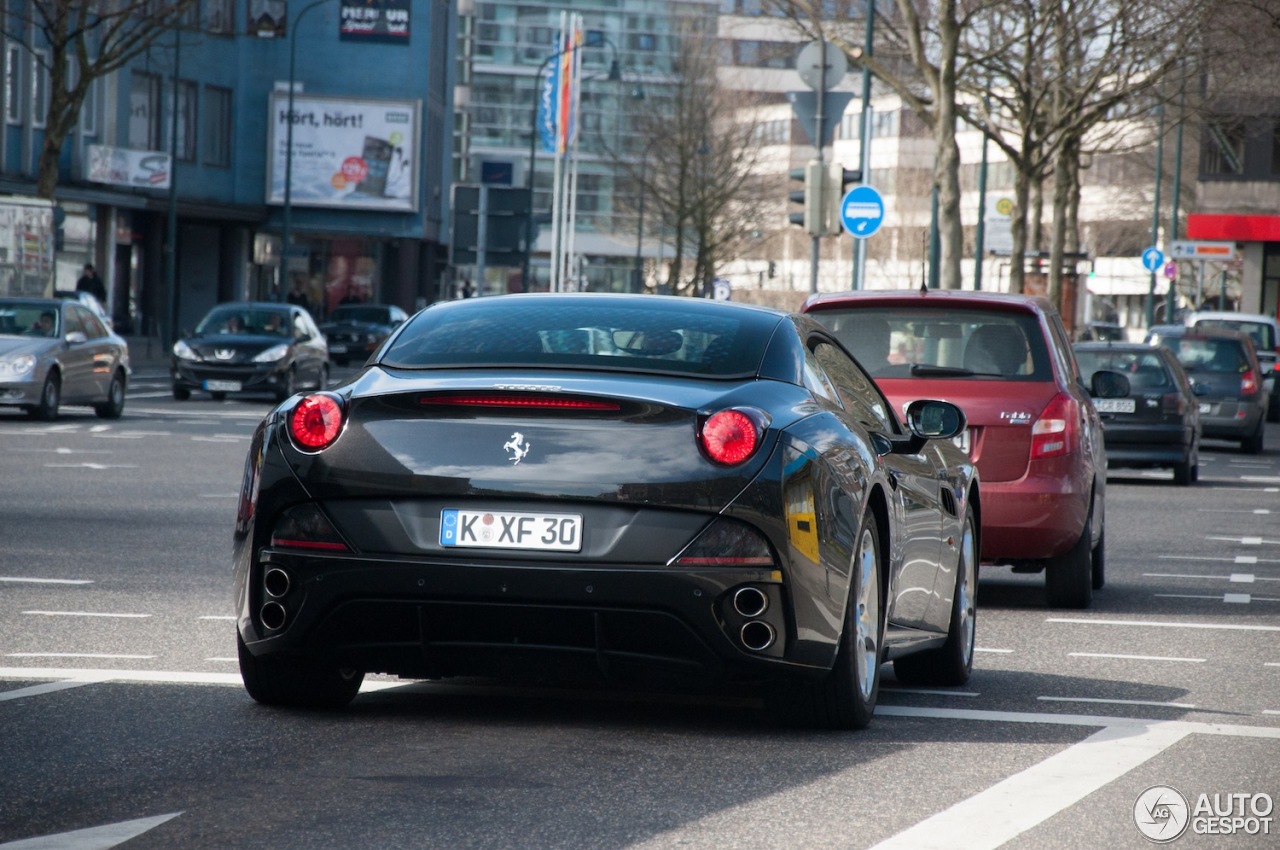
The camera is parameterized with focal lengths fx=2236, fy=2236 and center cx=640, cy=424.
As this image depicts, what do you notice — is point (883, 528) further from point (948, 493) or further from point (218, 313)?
point (218, 313)

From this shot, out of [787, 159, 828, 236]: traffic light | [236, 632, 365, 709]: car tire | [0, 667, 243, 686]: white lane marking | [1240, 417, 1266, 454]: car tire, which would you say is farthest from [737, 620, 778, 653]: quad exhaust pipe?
[1240, 417, 1266, 454]: car tire

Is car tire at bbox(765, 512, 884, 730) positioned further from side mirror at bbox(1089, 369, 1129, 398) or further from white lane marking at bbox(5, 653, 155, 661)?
side mirror at bbox(1089, 369, 1129, 398)

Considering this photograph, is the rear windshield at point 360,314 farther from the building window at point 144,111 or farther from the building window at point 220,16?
the building window at point 220,16

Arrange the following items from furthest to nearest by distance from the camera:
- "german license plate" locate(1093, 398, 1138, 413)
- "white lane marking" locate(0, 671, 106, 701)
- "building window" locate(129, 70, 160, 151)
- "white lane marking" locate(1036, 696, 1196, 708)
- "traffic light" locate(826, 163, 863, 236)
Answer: "building window" locate(129, 70, 160, 151) < "traffic light" locate(826, 163, 863, 236) < "german license plate" locate(1093, 398, 1138, 413) < "white lane marking" locate(1036, 696, 1196, 708) < "white lane marking" locate(0, 671, 106, 701)

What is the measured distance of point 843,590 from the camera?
674 cm

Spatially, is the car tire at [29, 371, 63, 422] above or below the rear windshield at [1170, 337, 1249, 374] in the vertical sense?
below

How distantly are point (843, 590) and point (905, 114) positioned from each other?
109074 mm

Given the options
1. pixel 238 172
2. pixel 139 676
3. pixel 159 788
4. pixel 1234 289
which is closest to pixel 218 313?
pixel 139 676

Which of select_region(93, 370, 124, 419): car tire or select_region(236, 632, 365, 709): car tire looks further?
select_region(93, 370, 124, 419): car tire

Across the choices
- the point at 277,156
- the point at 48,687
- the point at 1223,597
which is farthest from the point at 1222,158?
the point at 48,687

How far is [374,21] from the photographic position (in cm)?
7212

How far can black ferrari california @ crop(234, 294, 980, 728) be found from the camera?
6422mm

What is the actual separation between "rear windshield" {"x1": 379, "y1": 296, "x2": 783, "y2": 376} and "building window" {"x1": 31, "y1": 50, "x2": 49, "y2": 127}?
48.0m

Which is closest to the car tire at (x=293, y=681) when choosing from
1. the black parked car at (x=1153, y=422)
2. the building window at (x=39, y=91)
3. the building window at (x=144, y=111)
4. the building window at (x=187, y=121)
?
the black parked car at (x=1153, y=422)
